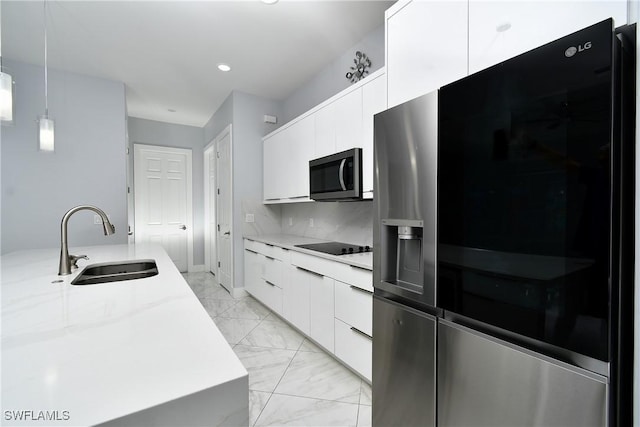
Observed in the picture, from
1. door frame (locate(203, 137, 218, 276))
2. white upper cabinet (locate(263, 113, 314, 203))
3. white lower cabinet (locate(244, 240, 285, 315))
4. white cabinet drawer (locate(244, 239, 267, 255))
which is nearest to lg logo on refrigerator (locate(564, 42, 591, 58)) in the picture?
white upper cabinet (locate(263, 113, 314, 203))

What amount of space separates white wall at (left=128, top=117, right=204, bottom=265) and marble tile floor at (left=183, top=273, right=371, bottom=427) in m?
2.69

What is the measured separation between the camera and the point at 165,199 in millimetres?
5086

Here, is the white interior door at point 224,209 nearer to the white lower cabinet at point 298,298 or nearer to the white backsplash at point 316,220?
the white backsplash at point 316,220

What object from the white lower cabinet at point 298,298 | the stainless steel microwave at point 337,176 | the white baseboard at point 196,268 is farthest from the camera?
the white baseboard at point 196,268

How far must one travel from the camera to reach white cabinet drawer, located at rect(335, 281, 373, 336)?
1.78 m

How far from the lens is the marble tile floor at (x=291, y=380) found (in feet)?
5.40

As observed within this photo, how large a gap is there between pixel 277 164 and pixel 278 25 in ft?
4.81

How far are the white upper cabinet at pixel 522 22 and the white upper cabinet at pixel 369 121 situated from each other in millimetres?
892

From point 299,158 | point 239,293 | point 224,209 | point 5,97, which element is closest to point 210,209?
point 224,209

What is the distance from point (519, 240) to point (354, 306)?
1.22m

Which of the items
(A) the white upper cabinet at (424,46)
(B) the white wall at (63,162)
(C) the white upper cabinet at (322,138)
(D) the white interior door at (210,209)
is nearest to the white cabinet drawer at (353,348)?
(C) the white upper cabinet at (322,138)

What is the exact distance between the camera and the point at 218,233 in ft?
14.9

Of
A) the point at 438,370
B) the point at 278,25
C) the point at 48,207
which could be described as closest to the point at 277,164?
the point at 278,25

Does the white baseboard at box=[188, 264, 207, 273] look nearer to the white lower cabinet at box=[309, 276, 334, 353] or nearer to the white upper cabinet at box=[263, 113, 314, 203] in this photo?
the white upper cabinet at box=[263, 113, 314, 203]
